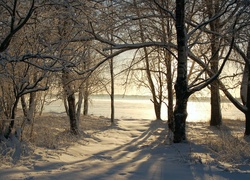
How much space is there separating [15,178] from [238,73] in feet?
34.0

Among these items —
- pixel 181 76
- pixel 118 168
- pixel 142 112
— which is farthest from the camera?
pixel 142 112

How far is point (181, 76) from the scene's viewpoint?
8.30 meters

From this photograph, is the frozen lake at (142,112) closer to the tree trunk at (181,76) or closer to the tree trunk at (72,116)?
the tree trunk at (72,116)

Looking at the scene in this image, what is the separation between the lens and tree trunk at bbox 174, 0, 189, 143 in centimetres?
813

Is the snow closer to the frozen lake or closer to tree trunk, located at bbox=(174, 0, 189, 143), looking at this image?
tree trunk, located at bbox=(174, 0, 189, 143)

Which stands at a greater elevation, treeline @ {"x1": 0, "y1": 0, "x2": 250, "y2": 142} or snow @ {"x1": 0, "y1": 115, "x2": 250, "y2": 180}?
treeline @ {"x1": 0, "y1": 0, "x2": 250, "y2": 142}

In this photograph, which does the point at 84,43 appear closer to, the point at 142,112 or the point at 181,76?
the point at 181,76

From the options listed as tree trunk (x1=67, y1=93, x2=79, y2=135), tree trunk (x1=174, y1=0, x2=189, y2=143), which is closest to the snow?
tree trunk (x1=174, y1=0, x2=189, y2=143)

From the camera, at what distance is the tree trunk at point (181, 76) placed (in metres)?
8.13

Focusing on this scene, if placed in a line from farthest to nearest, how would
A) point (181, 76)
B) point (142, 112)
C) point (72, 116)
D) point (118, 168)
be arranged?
1. point (142, 112)
2. point (72, 116)
3. point (181, 76)
4. point (118, 168)

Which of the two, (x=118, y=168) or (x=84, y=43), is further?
(x=84, y=43)

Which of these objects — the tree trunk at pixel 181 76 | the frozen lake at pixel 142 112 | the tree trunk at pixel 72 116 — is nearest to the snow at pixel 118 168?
the tree trunk at pixel 181 76

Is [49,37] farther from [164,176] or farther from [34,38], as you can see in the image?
[164,176]

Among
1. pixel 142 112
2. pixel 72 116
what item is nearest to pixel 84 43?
pixel 72 116
